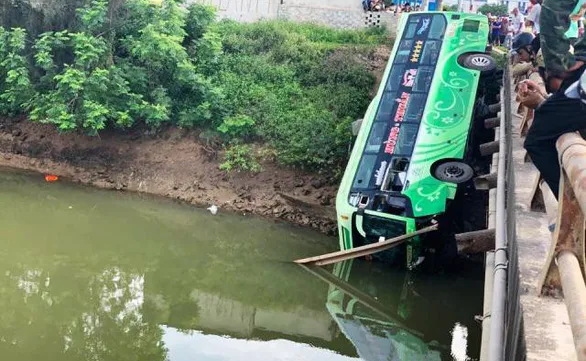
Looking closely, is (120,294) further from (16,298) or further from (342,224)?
(342,224)

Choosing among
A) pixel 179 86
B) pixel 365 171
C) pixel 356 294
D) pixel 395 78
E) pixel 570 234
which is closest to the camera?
pixel 570 234

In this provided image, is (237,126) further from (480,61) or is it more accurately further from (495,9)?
(495,9)

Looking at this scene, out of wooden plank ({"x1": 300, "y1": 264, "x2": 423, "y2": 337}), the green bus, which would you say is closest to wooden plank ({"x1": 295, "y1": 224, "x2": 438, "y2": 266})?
the green bus

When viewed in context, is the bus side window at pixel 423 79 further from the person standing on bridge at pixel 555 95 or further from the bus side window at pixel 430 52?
the person standing on bridge at pixel 555 95

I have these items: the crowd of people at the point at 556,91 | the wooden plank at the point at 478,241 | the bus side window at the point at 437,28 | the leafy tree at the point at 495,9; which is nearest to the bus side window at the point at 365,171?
the bus side window at the point at 437,28

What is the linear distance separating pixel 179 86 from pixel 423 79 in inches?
232

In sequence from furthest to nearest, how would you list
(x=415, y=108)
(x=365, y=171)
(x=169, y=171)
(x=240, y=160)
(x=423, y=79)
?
(x=169, y=171) < (x=240, y=160) < (x=423, y=79) < (x=415, y=108) < (x=365, y=171)

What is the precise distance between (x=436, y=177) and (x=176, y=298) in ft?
15.3

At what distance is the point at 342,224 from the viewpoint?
10172 millimetres

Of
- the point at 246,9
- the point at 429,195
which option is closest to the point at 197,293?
the point at 429,195

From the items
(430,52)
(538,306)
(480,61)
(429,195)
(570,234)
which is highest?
(570,234)

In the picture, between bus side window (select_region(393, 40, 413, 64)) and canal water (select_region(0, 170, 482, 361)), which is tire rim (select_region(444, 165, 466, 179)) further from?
bus side window (select_region(393, 40, 413, 64))

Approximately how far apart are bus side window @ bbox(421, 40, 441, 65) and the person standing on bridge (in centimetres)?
966

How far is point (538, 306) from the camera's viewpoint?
312 cm
